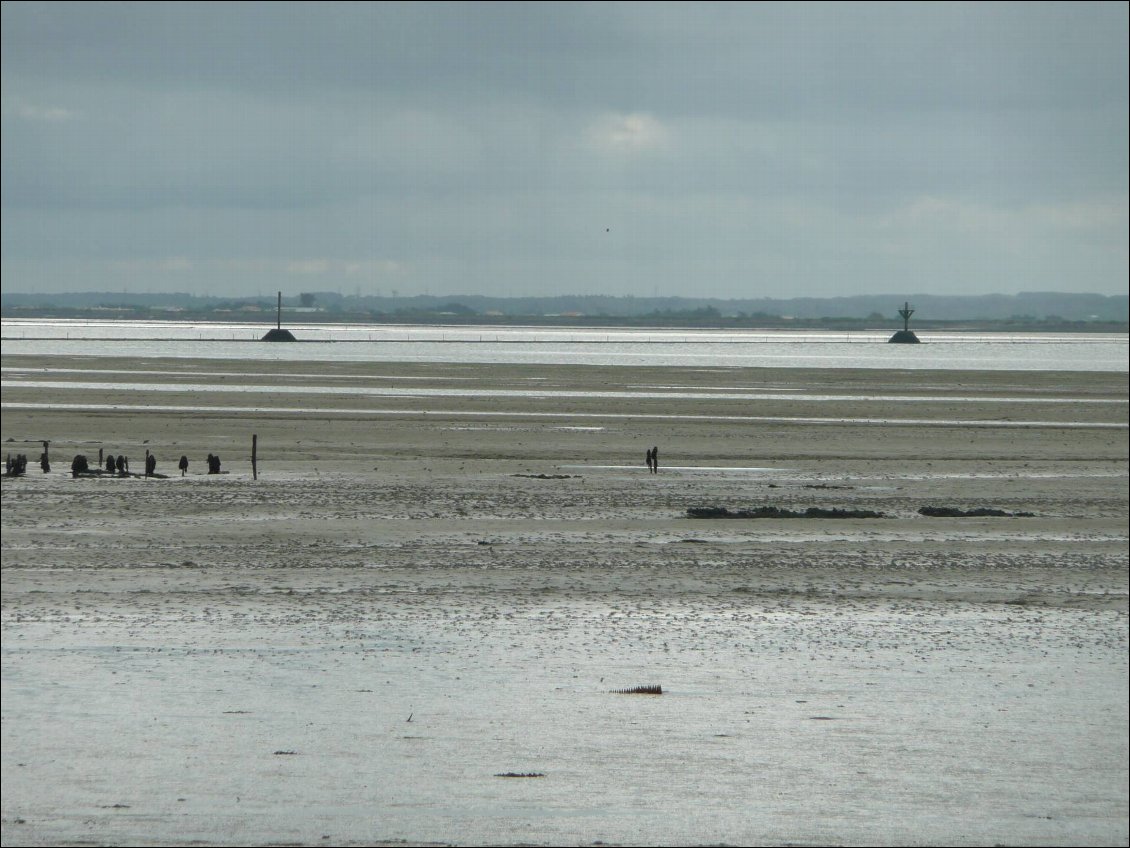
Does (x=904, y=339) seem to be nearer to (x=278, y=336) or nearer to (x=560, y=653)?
(x=278, y=336)

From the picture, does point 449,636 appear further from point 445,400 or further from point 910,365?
point 910,365

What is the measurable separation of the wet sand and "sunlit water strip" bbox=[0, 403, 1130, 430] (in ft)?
37.0

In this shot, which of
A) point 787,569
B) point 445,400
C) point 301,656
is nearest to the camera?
point 301,656

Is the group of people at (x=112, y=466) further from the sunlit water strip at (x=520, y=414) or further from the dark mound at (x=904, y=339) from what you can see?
the dark mound at (x=904, y=339)

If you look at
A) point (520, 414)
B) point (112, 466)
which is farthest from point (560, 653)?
point (520, 414)

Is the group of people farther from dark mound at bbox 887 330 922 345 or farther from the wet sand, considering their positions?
dark mound at bbox 887 330 922 345

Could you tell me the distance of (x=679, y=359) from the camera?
10131 centimetres

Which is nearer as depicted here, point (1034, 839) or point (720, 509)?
point (1034, 839)

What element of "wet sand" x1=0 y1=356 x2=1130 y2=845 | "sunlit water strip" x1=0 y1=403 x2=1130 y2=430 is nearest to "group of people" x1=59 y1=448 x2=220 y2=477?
"wet sand" x1=0 y1=356 x2=1130 y2=845

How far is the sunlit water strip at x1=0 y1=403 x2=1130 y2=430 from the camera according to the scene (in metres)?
45.5

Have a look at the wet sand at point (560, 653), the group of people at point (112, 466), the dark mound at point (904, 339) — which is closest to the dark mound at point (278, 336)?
the dark mound at point (904, 339)

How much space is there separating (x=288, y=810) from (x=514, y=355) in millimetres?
96041

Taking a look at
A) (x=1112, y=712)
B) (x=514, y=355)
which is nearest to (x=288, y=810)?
(x=1112, y=712)

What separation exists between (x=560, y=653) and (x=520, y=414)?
32.8 metres
